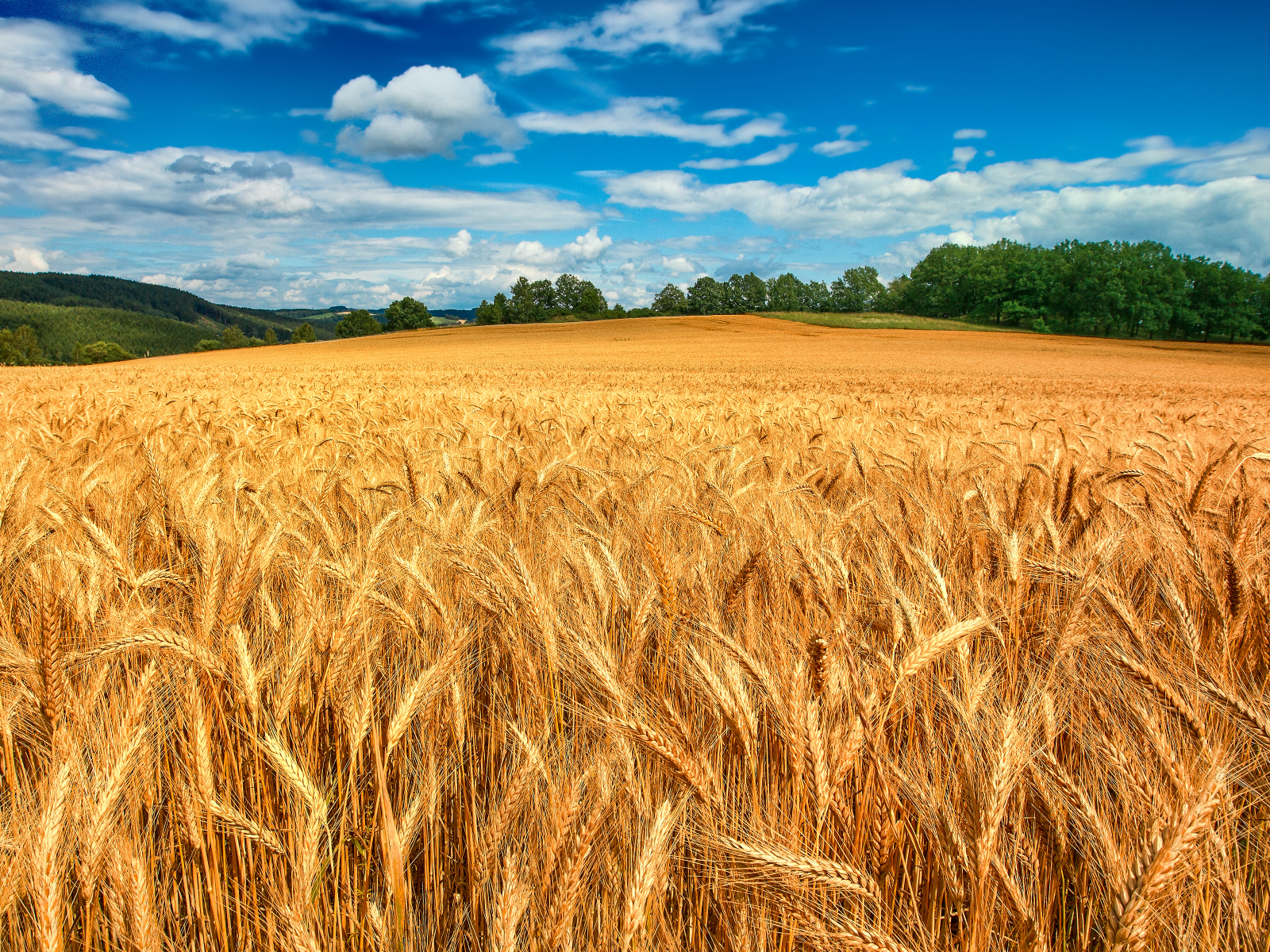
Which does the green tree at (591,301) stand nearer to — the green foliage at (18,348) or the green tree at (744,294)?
the green tree at (744,294)

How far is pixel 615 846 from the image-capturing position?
1146 mm

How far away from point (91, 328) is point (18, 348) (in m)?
76.4

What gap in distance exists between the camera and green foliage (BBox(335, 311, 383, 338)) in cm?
9794

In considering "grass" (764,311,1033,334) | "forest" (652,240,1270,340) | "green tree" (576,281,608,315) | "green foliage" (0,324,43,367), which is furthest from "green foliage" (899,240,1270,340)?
"green foliage" (0,324,43,367)

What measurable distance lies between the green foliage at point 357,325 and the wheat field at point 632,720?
10485 centimetres

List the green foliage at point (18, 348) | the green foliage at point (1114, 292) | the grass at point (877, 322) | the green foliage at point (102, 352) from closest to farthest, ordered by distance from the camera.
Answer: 1. the grass at point (877, 322)
2. the green foliage at point (1114, 292)
3. the green foliage at point (102, 352)
4. the green foliage at point (18, 348)

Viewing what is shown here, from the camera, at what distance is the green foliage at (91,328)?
15062 centimetres

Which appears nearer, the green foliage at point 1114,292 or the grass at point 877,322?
the grass at point 877,322

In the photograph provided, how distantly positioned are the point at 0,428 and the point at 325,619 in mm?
5460

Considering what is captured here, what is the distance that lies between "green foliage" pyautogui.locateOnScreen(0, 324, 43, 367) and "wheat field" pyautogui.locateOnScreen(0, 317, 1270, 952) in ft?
357

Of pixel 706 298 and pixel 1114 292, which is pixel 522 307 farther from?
pixel 1114 292

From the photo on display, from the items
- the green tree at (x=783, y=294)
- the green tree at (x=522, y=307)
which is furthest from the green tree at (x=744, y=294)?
the green tree at (x=522, y=307)

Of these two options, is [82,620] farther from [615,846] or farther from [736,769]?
[736,769]

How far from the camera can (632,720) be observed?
104 cm
